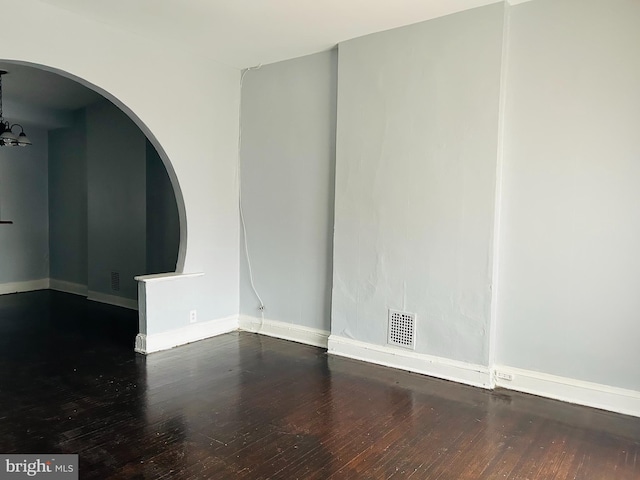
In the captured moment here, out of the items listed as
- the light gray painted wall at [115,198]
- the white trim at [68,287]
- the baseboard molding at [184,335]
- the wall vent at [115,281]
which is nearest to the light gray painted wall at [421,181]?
the baseboard molding at [184,335]

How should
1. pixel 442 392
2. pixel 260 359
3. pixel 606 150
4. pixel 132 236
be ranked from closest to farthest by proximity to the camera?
pixel 606 150, pixel 442 392, pixel 260 359, pixel 132 236

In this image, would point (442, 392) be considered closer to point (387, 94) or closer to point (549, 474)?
point (549, 474)

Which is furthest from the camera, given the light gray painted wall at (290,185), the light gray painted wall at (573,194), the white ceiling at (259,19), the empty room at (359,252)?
the light gray painted wall at (290,185)

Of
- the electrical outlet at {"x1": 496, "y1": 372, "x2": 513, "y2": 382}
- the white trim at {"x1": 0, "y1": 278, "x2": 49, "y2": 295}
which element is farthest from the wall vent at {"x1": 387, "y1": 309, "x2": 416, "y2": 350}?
the white trim at {"x1": 0, "y1": 278, "x2": 49, "y2": 295}

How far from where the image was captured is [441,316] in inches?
143

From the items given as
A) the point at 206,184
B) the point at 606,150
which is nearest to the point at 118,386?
the point at 206,184

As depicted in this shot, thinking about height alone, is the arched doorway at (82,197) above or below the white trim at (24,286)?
above

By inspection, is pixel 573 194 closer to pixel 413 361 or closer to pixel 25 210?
pixel 413 361

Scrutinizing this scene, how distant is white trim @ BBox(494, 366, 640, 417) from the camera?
9.84 feet

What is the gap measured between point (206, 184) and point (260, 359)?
1.76m

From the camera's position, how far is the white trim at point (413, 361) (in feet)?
11.4

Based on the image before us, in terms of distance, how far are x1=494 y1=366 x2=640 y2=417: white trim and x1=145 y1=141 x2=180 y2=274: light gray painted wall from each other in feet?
12.9

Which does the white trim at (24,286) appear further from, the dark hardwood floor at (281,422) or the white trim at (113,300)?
the dark hardwood floor at (281,422)

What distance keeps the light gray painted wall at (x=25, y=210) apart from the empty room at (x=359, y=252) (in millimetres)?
2265
